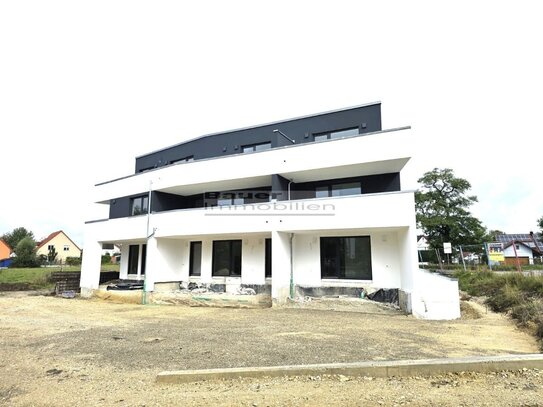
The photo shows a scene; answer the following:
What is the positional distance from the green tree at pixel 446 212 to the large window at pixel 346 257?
23945 millimetres

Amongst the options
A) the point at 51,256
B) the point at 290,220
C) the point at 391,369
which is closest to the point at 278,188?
the point at 290,220

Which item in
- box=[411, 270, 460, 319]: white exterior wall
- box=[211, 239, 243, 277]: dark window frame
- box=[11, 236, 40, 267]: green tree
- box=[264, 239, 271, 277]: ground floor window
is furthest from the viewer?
box=[11, 236, 40, 267]: green tree

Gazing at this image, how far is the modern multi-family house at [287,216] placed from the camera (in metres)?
12.1

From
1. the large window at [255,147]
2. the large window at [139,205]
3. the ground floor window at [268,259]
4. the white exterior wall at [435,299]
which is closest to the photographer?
the white exterior wall at [435,299]

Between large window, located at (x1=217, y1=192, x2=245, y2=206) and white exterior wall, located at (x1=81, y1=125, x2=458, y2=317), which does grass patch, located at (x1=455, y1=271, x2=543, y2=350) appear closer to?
white exterior wall, located at (x1=81, y1=125, x2=458, y2=317)

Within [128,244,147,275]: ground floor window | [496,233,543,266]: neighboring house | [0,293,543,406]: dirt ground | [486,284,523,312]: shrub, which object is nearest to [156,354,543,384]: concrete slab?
[0,293,543,406]: dirt ground

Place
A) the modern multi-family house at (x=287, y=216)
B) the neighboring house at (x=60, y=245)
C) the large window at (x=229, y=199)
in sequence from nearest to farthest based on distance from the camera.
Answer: the modern multi-family house at (x=287, y=216) → the large window at (x=229, y=199) → the neighboring house at (x=60, y=245)

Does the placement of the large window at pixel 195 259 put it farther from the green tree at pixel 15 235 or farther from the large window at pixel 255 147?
the green tree at pixel 15 235

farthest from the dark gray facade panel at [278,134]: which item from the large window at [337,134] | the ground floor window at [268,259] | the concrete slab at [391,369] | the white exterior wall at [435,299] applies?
the concrete slab at [391,369]

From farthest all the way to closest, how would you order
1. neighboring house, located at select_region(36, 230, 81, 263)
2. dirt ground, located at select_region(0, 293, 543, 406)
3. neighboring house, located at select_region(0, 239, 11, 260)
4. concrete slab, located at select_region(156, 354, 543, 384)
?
neighboring house, located at select_region(36, 230, 81, 263), neighboring house, located at select_region(0, 239, 11, 260), concrete slab, located at select_region(156, 354, 543, 384), dirt ground, located at select_region(0, 293, 543, 406)

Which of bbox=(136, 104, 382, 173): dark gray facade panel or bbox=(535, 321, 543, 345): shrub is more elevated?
bbox=(136, 104, 382, 173): dark gray facade panel

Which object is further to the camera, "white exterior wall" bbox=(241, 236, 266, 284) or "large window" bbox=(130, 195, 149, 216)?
"large window" bbox=(130, 195, 149, 216)

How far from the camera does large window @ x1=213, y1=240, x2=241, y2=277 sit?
633 inches

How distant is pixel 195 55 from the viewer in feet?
37.8
